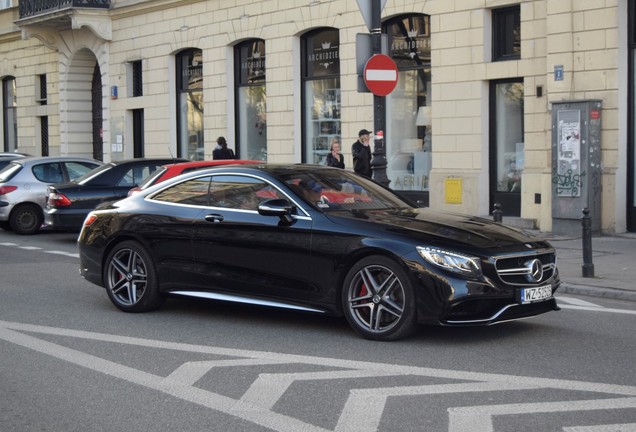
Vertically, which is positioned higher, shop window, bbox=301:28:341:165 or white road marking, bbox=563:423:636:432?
shop window, bbox=301:28:341:165

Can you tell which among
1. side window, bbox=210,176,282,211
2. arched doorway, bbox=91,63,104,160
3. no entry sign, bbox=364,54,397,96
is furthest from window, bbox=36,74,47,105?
side window, bbox=210,176,282,211

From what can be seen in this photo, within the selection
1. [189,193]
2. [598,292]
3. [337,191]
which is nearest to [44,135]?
[189,193]

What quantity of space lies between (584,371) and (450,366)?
0.94m

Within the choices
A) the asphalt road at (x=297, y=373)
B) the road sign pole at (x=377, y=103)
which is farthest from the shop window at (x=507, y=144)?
the asphalt road at (x=297, y=373)

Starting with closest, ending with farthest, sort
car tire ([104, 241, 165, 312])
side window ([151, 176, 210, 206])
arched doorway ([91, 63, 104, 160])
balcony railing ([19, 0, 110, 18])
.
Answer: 1. side window ([151, 176, 210, 206])
2. car tire ([104, 241, 165, 312])
3. balcony railing ([19, 0, 110, 18])
4. arched doorway ([91, 63, 104, 160])

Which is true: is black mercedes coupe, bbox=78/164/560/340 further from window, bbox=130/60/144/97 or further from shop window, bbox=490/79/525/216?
window, bbox=130/60/144/97

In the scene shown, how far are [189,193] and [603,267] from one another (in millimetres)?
6165

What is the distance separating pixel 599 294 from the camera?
11633 millimetres

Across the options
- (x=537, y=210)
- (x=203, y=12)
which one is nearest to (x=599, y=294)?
(x=537, y=210)

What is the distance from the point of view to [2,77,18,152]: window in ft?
132

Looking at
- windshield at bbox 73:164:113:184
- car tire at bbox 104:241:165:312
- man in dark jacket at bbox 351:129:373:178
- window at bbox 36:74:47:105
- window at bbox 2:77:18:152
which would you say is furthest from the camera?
window at bbox 2:77:18:152

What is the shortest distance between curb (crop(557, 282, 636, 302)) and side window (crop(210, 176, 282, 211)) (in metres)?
4.22

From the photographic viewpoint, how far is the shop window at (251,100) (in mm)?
26453

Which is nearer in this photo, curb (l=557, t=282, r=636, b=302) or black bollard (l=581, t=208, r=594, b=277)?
curb (l=557, t=282, r=636, b=302)
